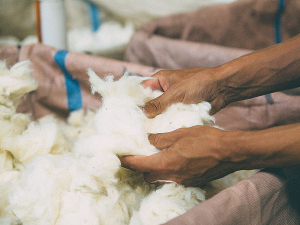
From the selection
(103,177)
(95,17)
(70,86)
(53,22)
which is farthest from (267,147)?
(95,17)

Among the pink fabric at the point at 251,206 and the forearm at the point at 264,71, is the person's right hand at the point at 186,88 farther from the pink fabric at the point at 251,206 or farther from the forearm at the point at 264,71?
the pink fabric at the point at 251,206

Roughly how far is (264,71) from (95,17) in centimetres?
158

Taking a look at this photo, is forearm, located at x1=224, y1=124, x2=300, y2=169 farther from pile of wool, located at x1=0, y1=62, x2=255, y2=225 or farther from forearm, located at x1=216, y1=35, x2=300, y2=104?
forearm, located at x1=216, y1=35, x2=300, y2=104

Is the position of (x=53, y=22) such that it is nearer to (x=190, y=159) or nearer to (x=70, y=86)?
(x=70, y=86)

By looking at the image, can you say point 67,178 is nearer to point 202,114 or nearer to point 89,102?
point 202,114

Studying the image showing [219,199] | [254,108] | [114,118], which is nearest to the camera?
[219,199]

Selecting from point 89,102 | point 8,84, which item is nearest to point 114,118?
point 8,84

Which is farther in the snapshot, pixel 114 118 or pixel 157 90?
pixel 157 90

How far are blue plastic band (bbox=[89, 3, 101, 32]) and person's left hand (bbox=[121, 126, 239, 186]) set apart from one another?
1634 millimetres

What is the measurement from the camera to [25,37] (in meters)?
1.69

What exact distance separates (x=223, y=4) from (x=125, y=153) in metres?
1.02

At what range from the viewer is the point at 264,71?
1.98 ft

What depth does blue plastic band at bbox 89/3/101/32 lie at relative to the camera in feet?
6.16

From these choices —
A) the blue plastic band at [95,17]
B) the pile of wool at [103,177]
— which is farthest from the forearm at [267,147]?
the blue plastic band at [95,17]
